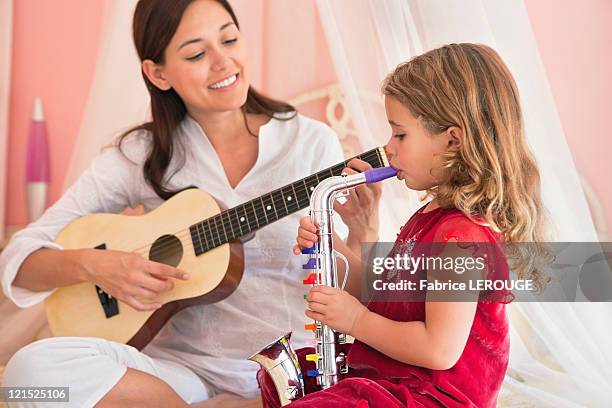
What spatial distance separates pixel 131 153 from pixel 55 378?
703 millimetres

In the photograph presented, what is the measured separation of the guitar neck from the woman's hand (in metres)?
0.11

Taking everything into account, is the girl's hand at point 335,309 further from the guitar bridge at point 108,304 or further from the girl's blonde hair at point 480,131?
the guitar bridge at point 108,304

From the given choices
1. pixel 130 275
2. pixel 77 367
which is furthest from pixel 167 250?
pixel 77 367

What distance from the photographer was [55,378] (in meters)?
1.73

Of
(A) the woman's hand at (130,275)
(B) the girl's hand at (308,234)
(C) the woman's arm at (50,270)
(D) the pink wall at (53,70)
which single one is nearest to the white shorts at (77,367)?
(A) the woman's hand at (130,275)

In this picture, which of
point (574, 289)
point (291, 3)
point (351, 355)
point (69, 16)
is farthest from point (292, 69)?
point (351, 355)

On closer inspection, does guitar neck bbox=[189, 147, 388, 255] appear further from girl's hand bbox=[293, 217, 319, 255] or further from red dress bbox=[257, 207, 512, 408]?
red dress bbox=[257, 207, 512, 408]

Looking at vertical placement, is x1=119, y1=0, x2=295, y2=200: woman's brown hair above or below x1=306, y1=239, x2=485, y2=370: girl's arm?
above

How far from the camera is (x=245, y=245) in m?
2.08

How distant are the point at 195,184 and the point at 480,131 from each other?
95 cm

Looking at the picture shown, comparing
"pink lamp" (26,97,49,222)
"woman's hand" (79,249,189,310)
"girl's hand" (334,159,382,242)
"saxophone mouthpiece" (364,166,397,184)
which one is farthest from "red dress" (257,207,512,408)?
"pink lamp" (26,97,49,222)

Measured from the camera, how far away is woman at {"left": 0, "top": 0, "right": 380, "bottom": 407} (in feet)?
6.45

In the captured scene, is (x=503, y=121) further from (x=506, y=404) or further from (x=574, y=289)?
(x=506, y=404)

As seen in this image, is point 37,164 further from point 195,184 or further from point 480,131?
point 480,131
